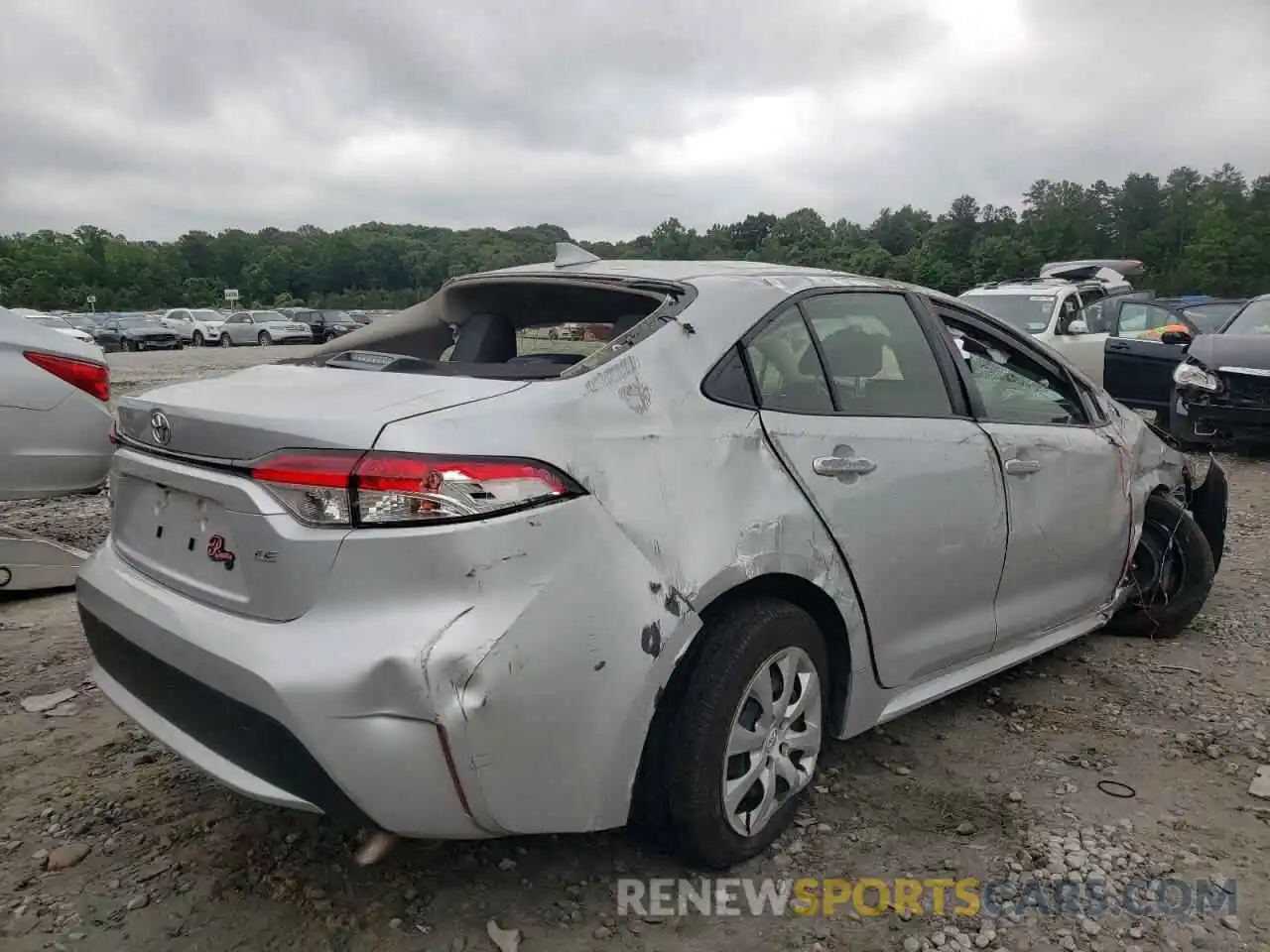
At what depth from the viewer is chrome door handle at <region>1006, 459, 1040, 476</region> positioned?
3082 mm

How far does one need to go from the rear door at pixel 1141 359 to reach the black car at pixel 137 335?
34751 mm

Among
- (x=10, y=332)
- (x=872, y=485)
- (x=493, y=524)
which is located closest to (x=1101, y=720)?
(x=872, y=485)

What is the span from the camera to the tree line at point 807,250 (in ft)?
178

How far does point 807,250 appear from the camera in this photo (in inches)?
1843

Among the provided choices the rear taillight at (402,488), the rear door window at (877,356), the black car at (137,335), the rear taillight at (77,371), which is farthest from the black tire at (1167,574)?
the black car at (137,335)

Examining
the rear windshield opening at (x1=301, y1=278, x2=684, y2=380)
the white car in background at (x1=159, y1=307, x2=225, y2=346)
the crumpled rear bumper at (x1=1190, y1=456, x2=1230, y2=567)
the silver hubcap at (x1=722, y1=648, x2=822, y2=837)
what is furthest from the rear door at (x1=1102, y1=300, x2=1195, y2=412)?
the white car in background at (x1=159, y1=307, x2=225, y2=346)

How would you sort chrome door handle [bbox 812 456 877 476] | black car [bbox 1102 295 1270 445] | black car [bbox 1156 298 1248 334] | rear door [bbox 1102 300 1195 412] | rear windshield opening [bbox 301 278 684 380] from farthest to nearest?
black car [bbox 1156 298 1248 334] < rear door [bbox 1102 300 1195 412] < black car [bbox 1102 295 1270 445] < rear windshield opening [bbox 301 278 684 380] < chrome door handle [bbox 812 456 877 476]

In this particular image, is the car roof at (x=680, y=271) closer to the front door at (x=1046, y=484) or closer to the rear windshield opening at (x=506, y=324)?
the rear windshield opening at (x=506, y=324)

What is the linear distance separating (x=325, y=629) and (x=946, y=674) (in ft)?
6.41

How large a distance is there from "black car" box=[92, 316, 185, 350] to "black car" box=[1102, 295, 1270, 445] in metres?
35.5

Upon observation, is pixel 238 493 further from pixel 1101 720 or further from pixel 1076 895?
pixel 1101 720

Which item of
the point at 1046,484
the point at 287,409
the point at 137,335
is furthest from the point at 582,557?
the point at 137,335

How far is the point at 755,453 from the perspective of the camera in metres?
2.33

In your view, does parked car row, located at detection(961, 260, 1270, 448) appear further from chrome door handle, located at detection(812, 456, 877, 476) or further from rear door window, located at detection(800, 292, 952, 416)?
chrome door handle, located at detection(812, 456, 877, 476)
